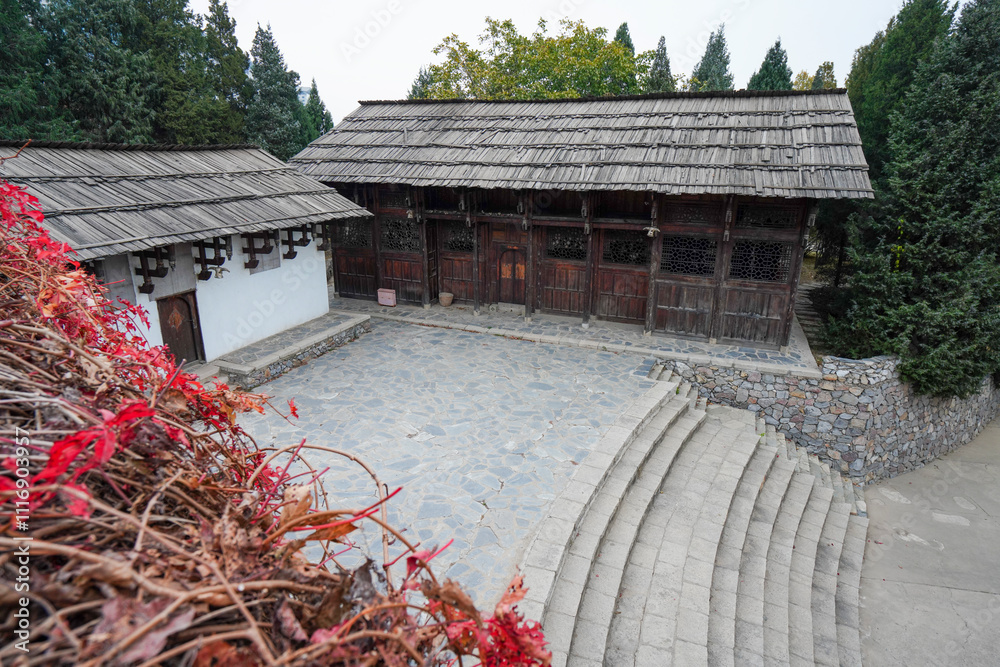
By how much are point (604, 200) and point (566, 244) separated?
1202mm

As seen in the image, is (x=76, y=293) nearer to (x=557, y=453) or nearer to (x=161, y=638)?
(x=161, y=638)

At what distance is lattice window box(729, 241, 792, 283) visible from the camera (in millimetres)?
10219

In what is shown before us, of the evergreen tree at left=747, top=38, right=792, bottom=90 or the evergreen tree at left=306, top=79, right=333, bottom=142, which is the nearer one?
the evergreen tree at left=747, top=38, right=792, bottom=90

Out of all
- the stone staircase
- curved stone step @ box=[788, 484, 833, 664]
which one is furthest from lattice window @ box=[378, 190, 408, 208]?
curved stone step @ box=[788, 484, 833, 664]

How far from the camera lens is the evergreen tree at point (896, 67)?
14.0m

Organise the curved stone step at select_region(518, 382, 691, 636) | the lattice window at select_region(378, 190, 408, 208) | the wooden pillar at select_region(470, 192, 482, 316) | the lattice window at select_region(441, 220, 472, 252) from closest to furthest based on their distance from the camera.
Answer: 1. the curved stone step at select_region(518, 382, 691, 636)
2. the wooden pillar at select_region(470, 192, 482, 316)
3. the lattice window at select_region(378, 190, 408, 208)
4. the lattice window at select_region(441, 220, 472, 252)

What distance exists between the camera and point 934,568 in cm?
849

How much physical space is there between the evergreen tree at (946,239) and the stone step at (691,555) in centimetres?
398

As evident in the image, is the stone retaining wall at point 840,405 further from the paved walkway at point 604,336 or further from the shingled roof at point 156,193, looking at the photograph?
the shingled roof at point 156,193

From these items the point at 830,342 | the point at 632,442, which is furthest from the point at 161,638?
the point at 830,342

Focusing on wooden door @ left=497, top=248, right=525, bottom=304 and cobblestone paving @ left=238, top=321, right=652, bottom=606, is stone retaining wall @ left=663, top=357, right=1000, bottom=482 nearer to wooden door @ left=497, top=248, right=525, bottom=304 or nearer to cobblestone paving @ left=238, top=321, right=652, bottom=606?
cobblestone paving @ left=238, top=321, right=652, bottom=606

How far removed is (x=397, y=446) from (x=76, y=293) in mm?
5377

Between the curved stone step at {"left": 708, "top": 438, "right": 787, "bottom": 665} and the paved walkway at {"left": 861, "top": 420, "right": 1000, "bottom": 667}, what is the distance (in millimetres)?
2092

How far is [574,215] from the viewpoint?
11695 millimetres
